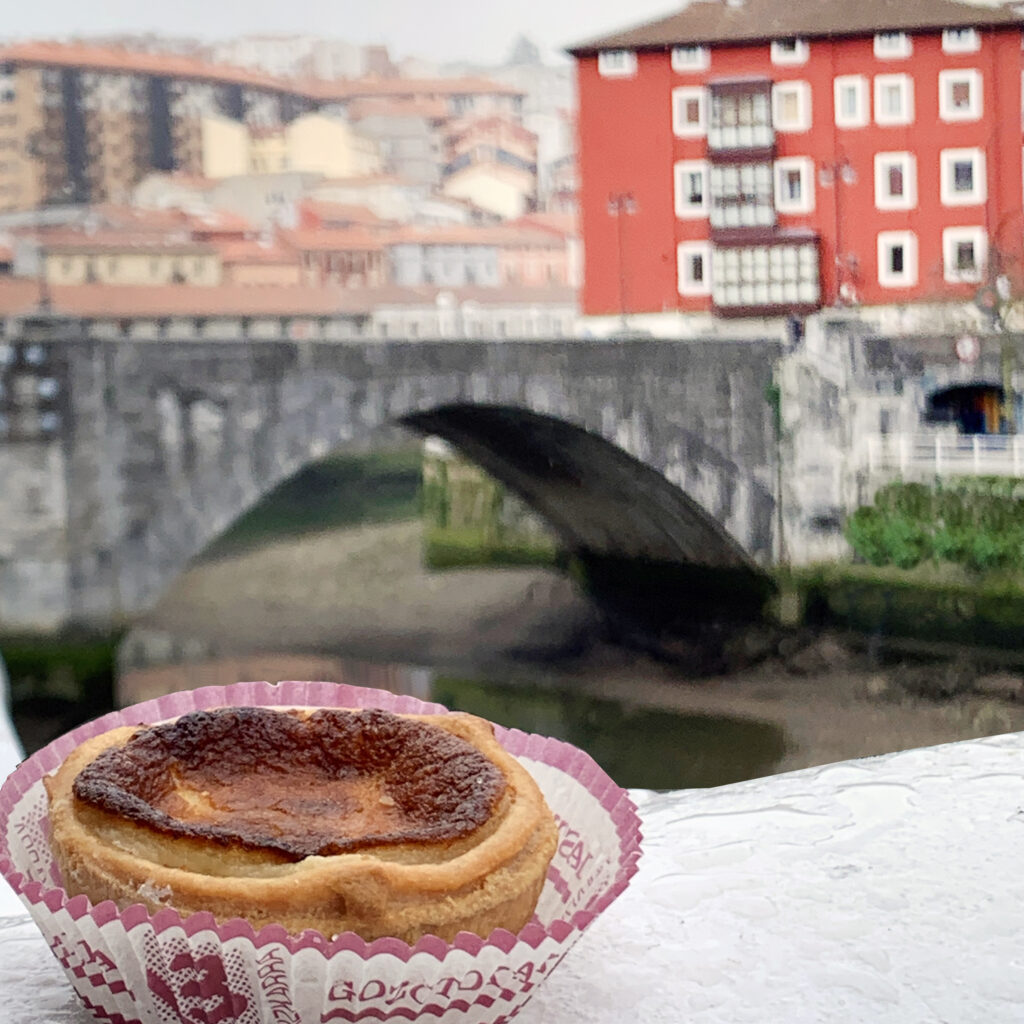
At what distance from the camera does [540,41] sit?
2252mm

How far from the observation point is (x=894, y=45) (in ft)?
6.79

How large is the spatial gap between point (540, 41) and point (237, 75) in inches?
19.1

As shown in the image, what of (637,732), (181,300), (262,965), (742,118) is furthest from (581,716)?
(262,965)

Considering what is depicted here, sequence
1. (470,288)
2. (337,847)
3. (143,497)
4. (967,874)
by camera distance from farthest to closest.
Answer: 1. (143,497)
2. (470,288)
3. (967,874)
4. (337,847)

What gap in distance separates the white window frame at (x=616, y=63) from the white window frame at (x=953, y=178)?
0.48 metres

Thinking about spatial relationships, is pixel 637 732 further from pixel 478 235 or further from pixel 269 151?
pixel 269 151

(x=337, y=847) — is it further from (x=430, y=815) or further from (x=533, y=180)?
(x=533, y=180)

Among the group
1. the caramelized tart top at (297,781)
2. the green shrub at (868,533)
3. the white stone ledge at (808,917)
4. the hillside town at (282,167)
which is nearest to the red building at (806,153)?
the hillside town at (282,167)

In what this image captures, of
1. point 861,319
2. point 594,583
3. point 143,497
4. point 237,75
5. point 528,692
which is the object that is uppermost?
point 237,75

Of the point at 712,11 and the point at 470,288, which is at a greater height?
the point at 712,11

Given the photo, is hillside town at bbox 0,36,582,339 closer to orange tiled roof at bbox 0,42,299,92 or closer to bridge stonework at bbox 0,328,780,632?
orange tiled roof at bbox 0,42,299,92

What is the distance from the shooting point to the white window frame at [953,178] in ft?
6.78

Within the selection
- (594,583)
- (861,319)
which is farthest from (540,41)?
(594,583)

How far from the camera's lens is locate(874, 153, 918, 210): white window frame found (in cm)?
207
